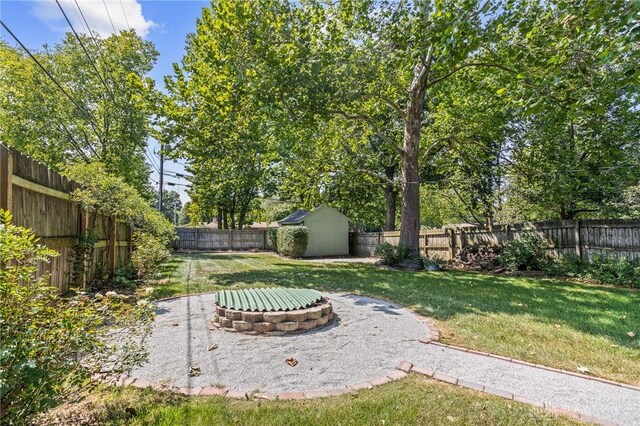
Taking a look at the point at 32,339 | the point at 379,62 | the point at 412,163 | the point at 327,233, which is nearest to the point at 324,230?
the point at 327,233

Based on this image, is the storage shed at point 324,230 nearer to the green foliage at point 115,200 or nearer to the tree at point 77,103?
the tree at point 77,103

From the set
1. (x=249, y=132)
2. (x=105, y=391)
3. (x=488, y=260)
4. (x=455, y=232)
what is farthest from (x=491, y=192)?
(x=105, y=391)

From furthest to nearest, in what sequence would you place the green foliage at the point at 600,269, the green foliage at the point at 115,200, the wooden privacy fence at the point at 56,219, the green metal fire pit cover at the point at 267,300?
the green foliage at the point at 600,269 < the green foliage at the point at 115,200 < the green metal fire pit cover at the point at 267,300 < the wooden privacy fence at the point at 56,219

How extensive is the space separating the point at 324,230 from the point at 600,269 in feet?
39.6

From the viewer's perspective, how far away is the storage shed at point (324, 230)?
18.0m

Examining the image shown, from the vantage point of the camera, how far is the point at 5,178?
299 centimetres

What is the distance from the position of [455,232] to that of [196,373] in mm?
12077

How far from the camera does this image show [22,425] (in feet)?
5.51

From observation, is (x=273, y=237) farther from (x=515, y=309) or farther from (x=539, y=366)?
(x=539, y=366)

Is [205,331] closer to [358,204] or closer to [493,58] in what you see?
[493,58]

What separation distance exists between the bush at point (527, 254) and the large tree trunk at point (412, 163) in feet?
9.48

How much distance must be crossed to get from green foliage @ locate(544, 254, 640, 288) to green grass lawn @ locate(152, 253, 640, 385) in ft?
2.71

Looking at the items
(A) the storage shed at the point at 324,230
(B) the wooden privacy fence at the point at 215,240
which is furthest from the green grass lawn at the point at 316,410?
(B) the wooden privacy fence at the point at 215,240

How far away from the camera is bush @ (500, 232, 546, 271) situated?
10156 mm
